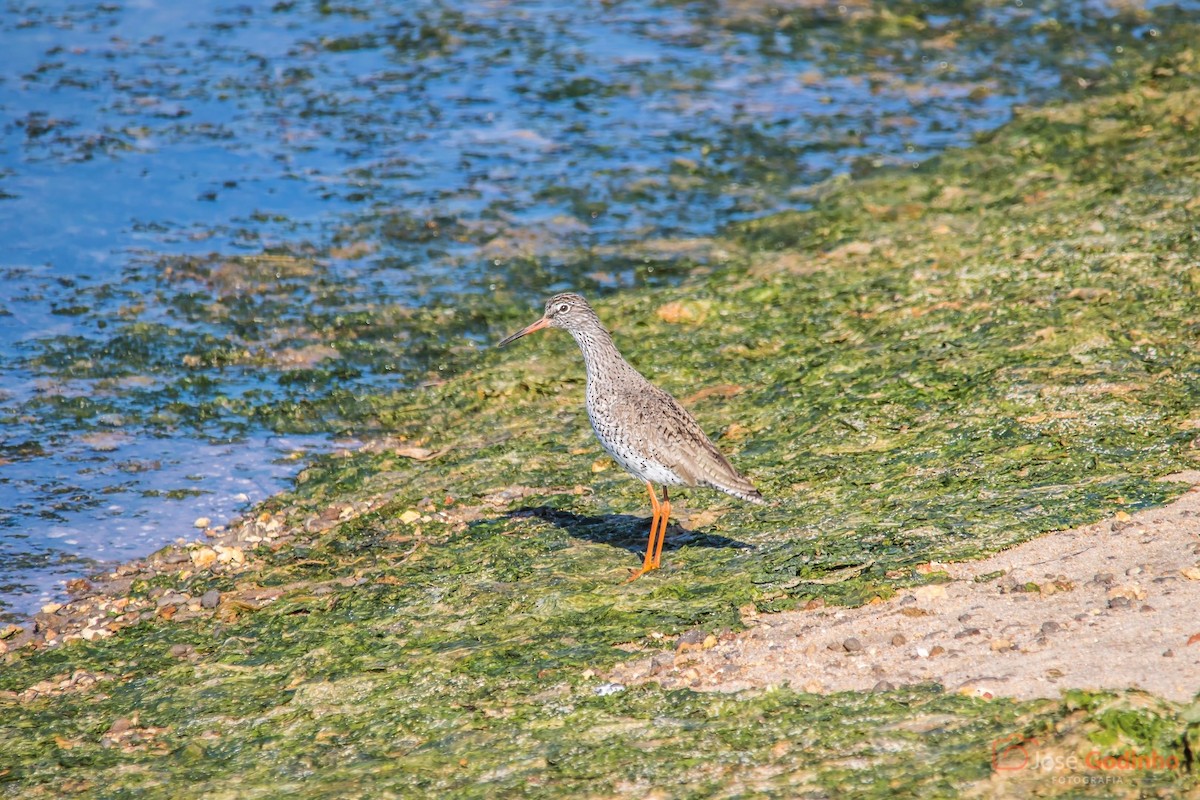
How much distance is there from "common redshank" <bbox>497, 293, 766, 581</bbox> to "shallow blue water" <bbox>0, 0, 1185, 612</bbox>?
293 cm

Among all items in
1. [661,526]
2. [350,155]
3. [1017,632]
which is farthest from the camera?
[350,155]

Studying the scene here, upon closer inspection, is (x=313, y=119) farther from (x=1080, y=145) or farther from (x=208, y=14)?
(x=1080, y=145)

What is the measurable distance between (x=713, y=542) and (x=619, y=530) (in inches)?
29.1

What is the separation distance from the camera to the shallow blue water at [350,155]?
32.7 ft

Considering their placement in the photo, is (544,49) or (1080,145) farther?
(544,49)

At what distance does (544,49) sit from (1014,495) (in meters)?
12.6

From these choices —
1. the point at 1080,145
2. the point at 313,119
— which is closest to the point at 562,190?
the point at 313,119

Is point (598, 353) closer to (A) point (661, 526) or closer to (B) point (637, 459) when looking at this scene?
(B) point (637, 459)

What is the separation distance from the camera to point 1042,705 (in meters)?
5.00

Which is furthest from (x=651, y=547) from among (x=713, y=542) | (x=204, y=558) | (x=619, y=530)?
(x=204, y=558)

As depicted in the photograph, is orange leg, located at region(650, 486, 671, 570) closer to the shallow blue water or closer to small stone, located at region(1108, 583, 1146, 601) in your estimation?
small stone, located at region(1108, 583, 1146, 601)

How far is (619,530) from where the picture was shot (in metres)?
8.04

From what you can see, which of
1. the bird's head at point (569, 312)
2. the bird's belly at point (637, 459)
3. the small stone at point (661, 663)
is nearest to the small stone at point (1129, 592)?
the small stone at point (661, 663)

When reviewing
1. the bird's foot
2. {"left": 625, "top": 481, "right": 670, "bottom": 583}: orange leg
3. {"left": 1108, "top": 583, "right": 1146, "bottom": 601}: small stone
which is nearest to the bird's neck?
{"left": 625, "top": 481, "right": 670, "bottom": 583}: orange leg
